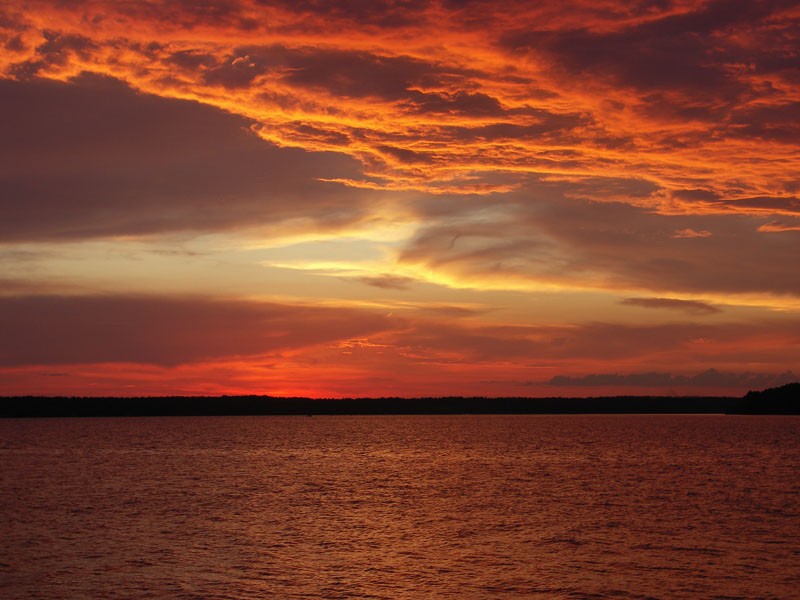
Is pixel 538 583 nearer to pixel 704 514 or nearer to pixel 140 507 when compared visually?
pixel 704 514

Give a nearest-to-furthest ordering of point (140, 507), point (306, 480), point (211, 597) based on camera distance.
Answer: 1. point (211, 597)
2. point (140, 507)
3. point (306, 480)

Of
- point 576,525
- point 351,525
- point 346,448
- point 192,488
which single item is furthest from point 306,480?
point 346,448

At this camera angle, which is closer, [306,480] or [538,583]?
[538,583]

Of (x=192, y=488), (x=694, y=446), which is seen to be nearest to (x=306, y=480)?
(x=192, y=488)

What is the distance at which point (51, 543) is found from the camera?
1697 inches

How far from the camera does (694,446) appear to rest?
145 m

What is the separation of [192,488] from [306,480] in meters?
13.3

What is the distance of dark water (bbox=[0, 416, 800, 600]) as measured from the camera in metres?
34.0

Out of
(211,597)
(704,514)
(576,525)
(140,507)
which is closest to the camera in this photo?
(211,597)

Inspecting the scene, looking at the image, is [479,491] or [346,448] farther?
[346,448]

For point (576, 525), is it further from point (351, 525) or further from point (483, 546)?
point (351, 525)

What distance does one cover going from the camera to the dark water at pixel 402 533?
34.0 meters

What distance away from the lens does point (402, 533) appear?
47094mm

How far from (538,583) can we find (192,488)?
4713cm
